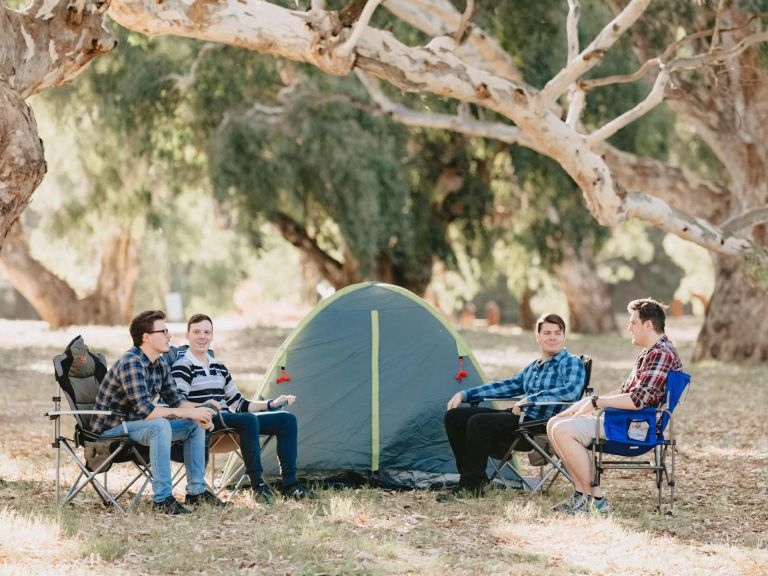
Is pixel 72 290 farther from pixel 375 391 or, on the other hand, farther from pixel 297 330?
pixel 375 391

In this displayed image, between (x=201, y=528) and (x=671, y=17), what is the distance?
9.70m

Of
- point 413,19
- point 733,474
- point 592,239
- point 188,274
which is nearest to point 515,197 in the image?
point 592,239

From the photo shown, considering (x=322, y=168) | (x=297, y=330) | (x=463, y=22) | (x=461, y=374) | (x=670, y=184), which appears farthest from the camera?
(x=322, y=168)

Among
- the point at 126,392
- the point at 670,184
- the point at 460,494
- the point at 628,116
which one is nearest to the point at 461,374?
the point at 460,494

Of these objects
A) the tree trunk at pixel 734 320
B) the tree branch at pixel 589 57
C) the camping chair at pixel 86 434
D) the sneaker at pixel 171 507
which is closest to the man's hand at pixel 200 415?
the camping chair at pixel 86 434

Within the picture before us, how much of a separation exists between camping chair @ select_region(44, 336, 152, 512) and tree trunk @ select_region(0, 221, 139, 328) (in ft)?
52.2

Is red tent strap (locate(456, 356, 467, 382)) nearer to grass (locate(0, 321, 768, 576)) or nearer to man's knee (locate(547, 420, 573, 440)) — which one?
grass (locate(0, 321, 768, 576))

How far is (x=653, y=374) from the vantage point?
19.8 ft

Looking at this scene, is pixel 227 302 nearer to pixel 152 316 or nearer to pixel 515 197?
pixel 515 197

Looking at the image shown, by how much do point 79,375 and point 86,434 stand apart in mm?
353

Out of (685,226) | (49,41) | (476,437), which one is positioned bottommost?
(476,437)

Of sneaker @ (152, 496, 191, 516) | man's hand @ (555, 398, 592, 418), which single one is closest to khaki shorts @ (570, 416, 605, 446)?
man's hand @ (555, 398, 592, 418)

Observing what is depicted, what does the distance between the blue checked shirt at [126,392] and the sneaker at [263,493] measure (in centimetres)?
79

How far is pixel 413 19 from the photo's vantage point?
1162 centimetres
